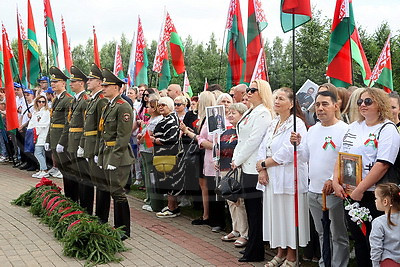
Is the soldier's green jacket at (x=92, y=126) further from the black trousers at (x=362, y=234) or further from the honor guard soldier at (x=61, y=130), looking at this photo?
the black trousers at (x=362, y=234)

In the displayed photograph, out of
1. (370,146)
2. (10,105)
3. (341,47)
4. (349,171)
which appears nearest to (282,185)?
(349,171)

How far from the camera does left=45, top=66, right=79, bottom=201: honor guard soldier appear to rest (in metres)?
7.99

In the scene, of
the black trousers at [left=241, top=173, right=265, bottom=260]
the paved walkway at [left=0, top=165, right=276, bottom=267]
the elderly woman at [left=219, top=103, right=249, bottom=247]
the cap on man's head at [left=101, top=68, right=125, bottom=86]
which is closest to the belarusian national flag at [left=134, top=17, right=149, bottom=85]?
the paved walkway at [left=0, top=165, right=276, bottom=267]

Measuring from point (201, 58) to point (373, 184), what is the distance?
39.0 m

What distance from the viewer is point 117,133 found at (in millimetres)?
6363

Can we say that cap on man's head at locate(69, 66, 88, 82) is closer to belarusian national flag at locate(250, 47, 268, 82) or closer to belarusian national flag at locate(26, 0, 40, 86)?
belarusian national flag at locate(250, 47, 268, 82)

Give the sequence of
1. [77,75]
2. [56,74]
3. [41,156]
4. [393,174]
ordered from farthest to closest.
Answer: [41,156]
[56,74]
[77,75]
[393,174]

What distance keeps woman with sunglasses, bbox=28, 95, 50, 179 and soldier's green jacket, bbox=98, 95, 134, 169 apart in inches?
213

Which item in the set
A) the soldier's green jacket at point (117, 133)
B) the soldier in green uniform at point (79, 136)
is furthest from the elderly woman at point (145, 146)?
the soldier's green jacket at point (117, 133)

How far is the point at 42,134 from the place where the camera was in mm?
11672

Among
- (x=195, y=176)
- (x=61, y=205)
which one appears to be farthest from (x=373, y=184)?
(x=61, y=205)

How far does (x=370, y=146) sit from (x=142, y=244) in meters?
3.21

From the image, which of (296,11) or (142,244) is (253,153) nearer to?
(296,11)

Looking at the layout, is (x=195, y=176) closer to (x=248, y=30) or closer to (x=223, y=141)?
(x=223, y=141)
